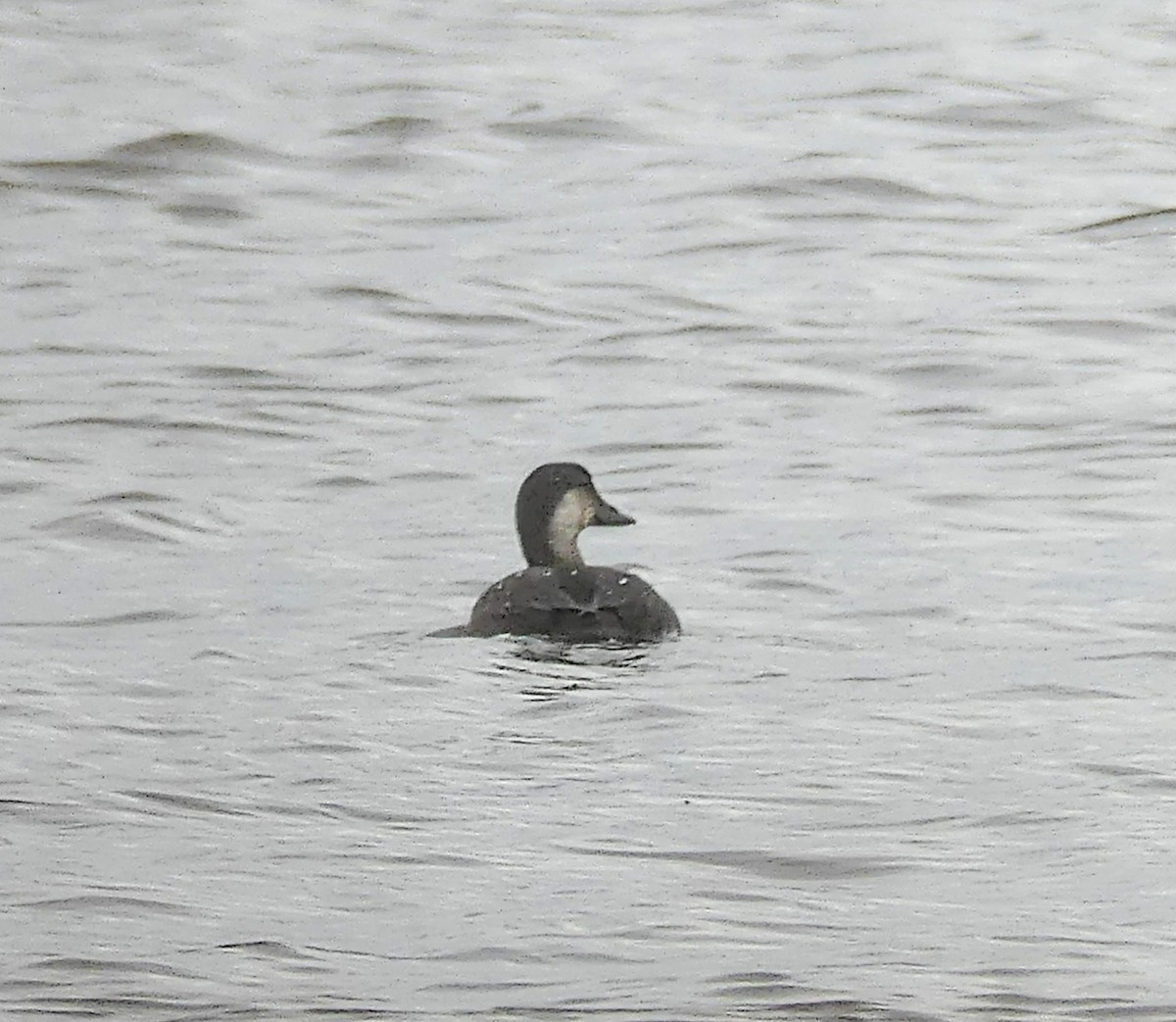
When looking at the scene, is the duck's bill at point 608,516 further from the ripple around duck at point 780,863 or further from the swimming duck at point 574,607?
the ripple around duck at point 780,863

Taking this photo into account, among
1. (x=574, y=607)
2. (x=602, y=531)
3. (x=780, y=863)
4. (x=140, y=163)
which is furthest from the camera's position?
(x=140, y=163)

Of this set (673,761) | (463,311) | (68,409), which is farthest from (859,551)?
(463,311)

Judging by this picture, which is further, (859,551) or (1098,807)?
(859,551)

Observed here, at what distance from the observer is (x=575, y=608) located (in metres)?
10.2

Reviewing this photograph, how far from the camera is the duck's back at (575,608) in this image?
32.9 ft

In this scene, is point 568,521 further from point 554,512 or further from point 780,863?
point 780,863

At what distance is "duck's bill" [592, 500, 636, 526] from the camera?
36.8 feet

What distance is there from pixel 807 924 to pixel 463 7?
778 inches

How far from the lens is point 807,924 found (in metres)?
6.97

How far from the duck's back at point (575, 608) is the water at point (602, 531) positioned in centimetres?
8

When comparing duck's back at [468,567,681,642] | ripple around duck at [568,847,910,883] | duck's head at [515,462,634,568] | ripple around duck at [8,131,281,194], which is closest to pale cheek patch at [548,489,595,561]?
duck's head at [515,462,634,568]

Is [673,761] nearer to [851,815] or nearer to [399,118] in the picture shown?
[851,815]

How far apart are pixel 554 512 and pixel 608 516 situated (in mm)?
329

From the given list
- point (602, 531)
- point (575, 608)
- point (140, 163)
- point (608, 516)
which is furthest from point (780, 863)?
point (140, 163)
